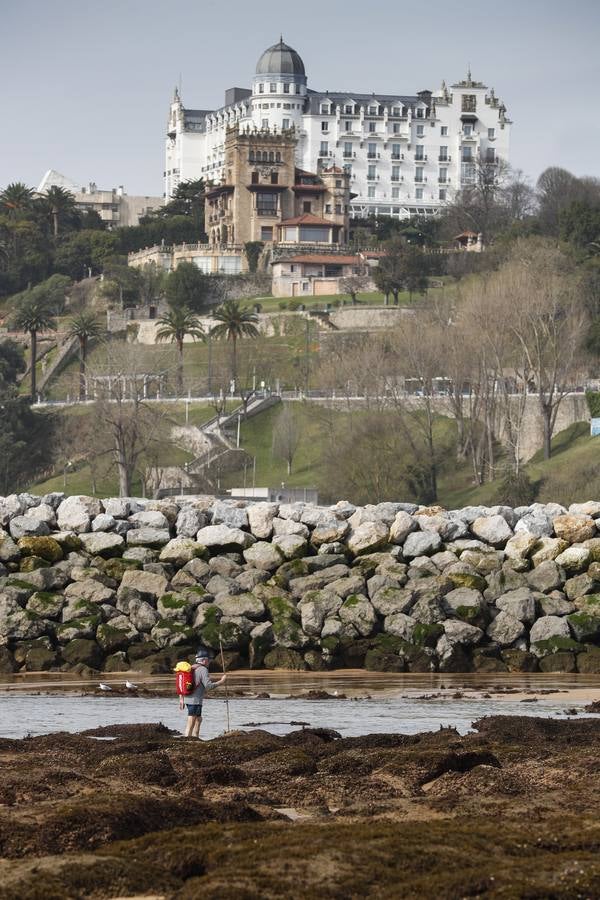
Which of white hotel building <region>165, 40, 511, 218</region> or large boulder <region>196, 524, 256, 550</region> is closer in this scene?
large boulder <region>196, 524, 256, 550</region>

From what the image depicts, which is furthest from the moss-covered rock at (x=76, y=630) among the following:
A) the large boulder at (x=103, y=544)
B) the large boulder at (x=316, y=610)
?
the large boulder at (x=316, y=610)

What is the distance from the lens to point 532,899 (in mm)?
11922

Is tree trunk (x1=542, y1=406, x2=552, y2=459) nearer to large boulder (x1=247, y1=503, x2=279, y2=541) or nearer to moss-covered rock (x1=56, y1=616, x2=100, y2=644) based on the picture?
large boulder (x1=247, y1=503, x2=279, y2=541)

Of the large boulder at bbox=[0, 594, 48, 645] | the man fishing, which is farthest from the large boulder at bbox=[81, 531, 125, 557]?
the man fishing

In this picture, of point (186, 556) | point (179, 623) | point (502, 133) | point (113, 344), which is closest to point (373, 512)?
point (186, 556)

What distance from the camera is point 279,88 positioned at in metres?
184

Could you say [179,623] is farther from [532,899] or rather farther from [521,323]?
[521,323]

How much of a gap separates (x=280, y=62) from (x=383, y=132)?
43.6 ft

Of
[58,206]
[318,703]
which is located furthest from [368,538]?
[58,206]

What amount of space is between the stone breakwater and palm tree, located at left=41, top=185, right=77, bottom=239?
444ft

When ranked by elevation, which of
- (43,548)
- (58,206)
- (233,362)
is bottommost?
(43,548)

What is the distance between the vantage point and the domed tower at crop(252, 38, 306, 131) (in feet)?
598

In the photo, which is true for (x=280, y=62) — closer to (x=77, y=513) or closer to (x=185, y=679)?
(x=77, y=513)

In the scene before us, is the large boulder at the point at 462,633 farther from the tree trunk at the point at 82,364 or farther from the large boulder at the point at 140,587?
the tree trunk at the point at 82,364
